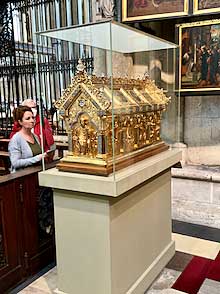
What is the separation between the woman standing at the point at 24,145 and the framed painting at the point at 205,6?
2.07 m

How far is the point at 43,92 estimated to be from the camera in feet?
9.96

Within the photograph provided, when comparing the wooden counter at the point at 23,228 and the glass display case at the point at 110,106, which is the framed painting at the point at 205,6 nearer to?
the glass display case at the point at 110,106

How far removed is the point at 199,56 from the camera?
3.67m

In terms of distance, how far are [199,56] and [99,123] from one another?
2136mm

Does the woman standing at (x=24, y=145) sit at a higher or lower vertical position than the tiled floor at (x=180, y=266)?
higher

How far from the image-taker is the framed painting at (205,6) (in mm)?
3385

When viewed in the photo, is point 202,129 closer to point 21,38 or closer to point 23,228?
point 23,228

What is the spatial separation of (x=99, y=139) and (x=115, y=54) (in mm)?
1404

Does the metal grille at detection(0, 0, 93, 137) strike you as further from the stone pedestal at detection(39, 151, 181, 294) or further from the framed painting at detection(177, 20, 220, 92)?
the stone pedestal at detection(39, 151, 181, 294)

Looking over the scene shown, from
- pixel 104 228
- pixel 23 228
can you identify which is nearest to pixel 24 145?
pixel 23 228

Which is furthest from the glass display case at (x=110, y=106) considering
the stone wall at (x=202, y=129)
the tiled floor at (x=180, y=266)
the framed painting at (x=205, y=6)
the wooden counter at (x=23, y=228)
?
the stone wall at (x=202, y=129)

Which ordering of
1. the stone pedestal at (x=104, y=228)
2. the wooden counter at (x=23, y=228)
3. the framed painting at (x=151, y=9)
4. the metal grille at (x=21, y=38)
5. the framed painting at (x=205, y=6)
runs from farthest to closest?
the metal grille at (x=21, y=38)
the framed painting at (x=151, y=9)
the framed painting at (x=205, y=6)
the wooden counter at (x=23, y=228)
the stone pedestal at (x=104, y=228)

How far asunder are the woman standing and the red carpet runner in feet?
4.91

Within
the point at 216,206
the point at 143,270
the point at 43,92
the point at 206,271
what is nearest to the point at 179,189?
the point at 216,206
